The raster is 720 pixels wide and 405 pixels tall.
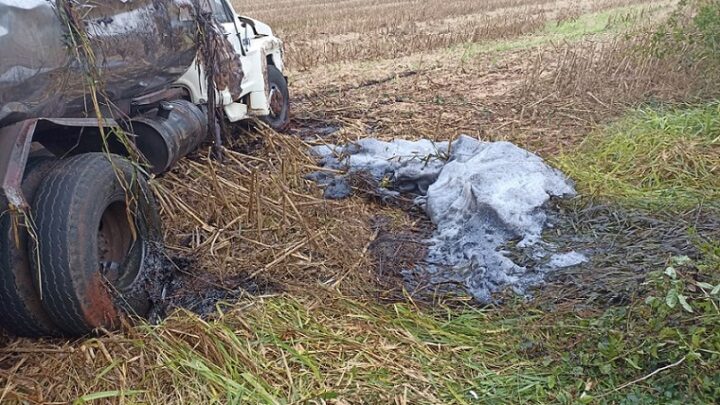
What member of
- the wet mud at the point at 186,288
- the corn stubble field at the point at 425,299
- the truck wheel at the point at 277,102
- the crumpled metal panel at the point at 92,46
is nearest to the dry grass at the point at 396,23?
the truck wheel at the point at 277,102

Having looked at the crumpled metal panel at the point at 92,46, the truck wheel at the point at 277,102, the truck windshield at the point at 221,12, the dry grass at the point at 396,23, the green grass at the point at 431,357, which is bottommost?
the dry grass at the point at 396,23

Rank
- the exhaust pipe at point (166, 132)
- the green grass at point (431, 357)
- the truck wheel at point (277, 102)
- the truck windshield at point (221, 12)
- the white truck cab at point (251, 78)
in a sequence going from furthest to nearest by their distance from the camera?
the truck wheel at point (277, 102) → the truck windshield at point (221, 12) → the white truck cab at point (251, 78) → the exhaust pipe at point (166, 132) → the green grass at point (431, 357)

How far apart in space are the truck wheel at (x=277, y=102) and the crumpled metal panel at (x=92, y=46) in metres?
2.27

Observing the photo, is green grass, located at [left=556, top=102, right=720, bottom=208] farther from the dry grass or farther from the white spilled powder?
the dry grass

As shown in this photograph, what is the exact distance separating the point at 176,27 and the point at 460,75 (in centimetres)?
635

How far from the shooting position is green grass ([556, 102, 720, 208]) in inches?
202

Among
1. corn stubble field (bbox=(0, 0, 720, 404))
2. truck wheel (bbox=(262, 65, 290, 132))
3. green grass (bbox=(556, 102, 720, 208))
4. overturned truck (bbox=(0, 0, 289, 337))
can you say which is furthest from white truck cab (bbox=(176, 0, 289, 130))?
green grass (bbox=(556, 102, 720, 208))

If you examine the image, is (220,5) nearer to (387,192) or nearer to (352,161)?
(352,161)

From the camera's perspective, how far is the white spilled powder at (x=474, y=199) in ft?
13.6

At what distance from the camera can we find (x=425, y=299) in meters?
3.97

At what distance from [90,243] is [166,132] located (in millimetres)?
1865

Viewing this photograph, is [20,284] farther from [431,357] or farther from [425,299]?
[425,299]

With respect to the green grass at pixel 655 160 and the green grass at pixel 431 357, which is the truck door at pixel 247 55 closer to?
the green grass at pixel 655 160

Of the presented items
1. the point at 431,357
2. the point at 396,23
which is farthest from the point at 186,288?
the point at 396,23
